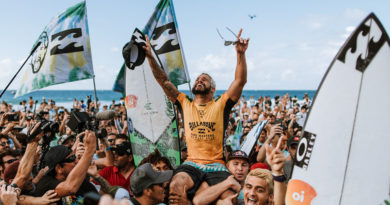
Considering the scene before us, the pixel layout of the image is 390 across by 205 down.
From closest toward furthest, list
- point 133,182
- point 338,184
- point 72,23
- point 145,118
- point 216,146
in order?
1. point 338,184
2. point 133,182
3. point 216,146
4. point 145,118
5. point 72,23

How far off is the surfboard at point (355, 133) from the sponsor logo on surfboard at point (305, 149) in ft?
0.11

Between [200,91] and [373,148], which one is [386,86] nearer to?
[373,148]

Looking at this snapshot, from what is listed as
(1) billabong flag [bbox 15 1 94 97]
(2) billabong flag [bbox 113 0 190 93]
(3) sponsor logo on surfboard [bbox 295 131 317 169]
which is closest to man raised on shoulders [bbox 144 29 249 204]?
(3) sponsor logo on surfboard [bbox 295 131 317 169]

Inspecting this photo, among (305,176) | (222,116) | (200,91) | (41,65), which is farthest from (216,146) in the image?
(41,65)

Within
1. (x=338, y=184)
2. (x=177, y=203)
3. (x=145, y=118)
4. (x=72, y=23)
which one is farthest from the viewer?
(x=72, y=23)

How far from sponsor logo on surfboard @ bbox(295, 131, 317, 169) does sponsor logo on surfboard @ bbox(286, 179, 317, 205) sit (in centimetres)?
14

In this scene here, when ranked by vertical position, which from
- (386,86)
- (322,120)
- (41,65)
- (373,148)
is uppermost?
(41,65)

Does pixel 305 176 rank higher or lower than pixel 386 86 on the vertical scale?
lower

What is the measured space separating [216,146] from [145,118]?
7.05ft

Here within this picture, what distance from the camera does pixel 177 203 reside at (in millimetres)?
3607

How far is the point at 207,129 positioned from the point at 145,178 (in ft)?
4.15

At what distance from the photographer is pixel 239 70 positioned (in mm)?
4086

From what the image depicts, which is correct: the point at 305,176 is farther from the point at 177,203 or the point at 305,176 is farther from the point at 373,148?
the point at 177,203

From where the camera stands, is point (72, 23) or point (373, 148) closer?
point (373, 148)
